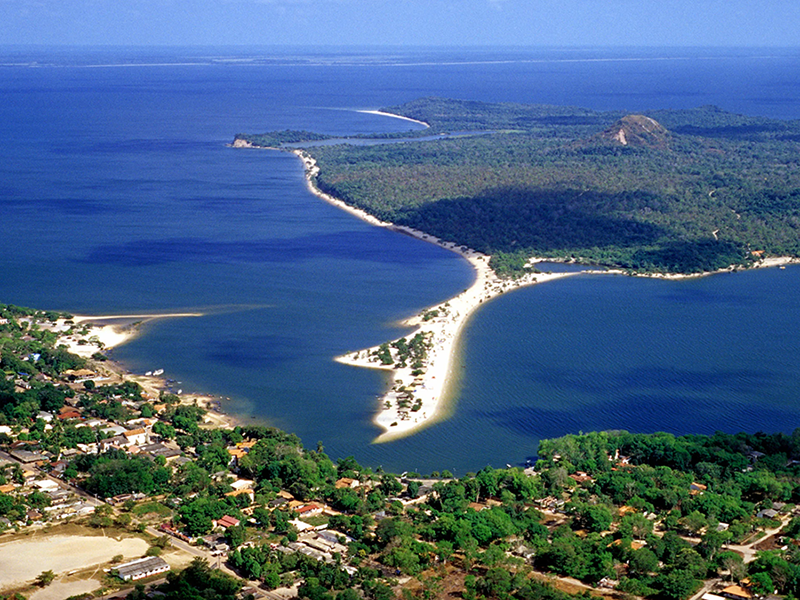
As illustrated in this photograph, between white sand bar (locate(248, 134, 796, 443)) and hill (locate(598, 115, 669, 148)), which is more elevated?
hill (locate(598, 115, 669, 148))

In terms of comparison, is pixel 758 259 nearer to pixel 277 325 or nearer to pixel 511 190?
pixel 511 190

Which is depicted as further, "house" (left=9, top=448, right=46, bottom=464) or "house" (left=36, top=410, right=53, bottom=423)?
"house" (left=36, top=410, right=53, bottom=423)

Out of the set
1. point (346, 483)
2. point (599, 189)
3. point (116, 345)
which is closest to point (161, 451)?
point (346, 483)

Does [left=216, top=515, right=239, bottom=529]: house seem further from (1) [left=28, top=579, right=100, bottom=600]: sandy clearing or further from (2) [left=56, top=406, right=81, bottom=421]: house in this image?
(2) [left=56, top=406, right=81, bottom=421]: house

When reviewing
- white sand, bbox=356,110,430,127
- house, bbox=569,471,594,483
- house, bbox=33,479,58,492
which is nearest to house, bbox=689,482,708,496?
house, bbox=569,471,594,483

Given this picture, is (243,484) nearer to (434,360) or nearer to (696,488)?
(434,360)

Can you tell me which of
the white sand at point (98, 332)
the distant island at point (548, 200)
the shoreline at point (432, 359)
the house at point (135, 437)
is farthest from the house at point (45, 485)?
the white sand at point (98, 332)
